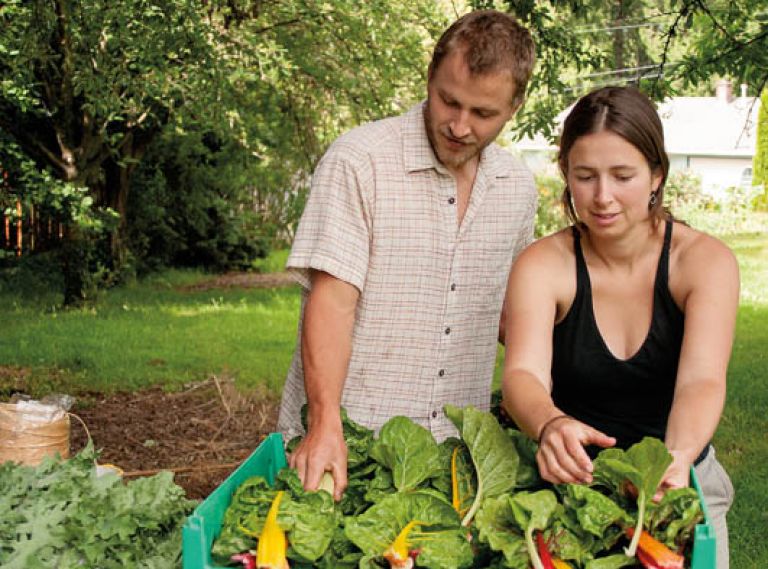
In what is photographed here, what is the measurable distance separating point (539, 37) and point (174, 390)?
4.18 metres

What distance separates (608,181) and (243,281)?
43.4 feet

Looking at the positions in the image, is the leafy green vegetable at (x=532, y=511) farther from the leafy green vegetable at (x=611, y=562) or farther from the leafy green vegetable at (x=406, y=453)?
the leafy green vegetable at (x=406, y=453)

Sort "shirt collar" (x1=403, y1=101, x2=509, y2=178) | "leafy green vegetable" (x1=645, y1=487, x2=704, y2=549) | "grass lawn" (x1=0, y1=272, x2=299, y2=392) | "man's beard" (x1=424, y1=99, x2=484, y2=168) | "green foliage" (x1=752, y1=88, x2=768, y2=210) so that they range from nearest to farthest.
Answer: "leafy green vegetable" (x1=645, y1=487, x2=704, y2=549)
"man's beard" (x1=424, y1=99, x2=484, y2=168)
"shirt collar" (x1=403, y1=101, x2=509, y2=178)
"grass lawn" (x1=0, y1=272, x2=299, y2=392)
"green foliage" (x1=752, y1=88, x2=768, y2=210)

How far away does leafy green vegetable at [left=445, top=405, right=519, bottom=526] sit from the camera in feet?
6.14

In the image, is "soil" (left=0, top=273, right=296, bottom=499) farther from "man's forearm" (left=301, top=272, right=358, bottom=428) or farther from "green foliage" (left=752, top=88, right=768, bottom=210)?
"green foliage" (left=752, top=88, right=768, bottom=210)

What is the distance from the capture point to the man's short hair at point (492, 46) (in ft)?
7.41

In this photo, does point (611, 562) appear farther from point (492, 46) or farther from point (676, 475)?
point (492, 46)

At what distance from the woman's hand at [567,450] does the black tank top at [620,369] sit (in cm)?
25

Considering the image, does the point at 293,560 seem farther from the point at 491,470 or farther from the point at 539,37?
the point at 539,37

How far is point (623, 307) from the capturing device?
2.04 meters

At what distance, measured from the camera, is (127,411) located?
7645 mm

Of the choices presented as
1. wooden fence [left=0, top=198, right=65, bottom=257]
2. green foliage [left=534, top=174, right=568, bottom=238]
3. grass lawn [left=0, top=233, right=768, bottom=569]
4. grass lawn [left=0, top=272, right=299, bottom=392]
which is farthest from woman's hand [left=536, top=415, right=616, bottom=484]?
green foliage [left=534, top=174, right=568, bottom=238]

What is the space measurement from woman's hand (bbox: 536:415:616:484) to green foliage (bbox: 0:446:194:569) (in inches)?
33.2

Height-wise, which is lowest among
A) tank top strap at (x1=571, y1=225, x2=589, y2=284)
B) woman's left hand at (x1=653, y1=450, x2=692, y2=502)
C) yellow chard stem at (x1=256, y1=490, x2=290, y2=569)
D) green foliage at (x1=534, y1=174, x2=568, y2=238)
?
green foliage at (x1=534, y1=174, x2=568, y2=238)
